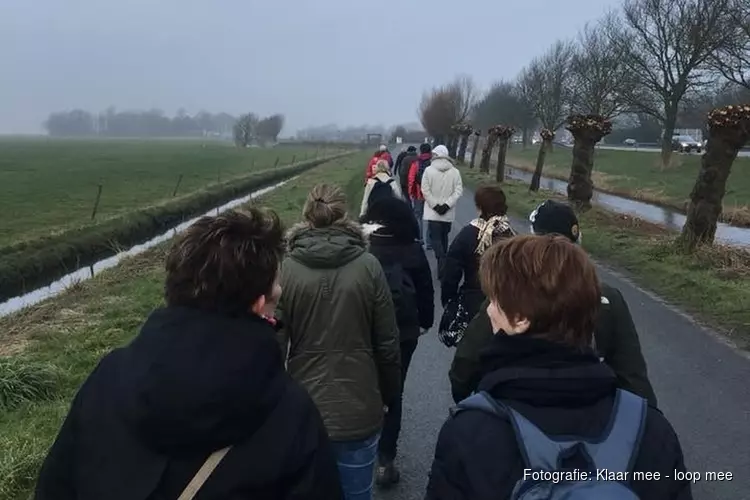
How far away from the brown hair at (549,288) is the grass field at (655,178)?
20541 mm

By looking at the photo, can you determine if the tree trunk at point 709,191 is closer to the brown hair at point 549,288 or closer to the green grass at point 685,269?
the green grass at point 685,269

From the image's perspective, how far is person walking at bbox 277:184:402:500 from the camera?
10.9 ft

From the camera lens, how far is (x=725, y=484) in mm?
4535

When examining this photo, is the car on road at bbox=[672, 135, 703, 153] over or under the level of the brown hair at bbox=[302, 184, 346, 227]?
under

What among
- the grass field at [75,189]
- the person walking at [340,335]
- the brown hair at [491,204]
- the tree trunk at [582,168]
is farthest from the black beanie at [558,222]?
the grass field at [75,189]

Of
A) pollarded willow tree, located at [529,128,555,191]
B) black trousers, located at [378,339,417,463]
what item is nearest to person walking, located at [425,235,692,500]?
black trousers, located at [378,339,417,463]

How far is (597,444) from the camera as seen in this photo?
69.8 inches

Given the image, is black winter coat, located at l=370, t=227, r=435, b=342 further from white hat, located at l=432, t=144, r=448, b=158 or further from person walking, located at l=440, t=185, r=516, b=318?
white hat, located at l=432, t=144, r=448, b=158

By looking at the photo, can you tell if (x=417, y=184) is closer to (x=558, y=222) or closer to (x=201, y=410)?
(x=558, y=222)

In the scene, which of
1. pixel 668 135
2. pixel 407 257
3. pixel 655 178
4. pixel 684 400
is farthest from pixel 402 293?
pixel 668 135

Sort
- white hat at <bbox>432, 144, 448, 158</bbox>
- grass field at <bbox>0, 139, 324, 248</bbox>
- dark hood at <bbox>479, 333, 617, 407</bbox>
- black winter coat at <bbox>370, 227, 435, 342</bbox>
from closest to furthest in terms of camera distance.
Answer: dark hood at <bbox>479, 333, 617, 407</bbox>
black winter coat at <bbox>370, 227, 435, 342</bbox>
white hat at <bbox>432, 144, 448, 158</bbox>
grass field at <bbox>0, 139, 324, 248</bbox>

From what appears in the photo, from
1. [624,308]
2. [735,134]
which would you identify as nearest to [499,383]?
[624,308]

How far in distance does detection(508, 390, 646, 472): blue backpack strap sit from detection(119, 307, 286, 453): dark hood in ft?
2.12

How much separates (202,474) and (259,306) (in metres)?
0.50
